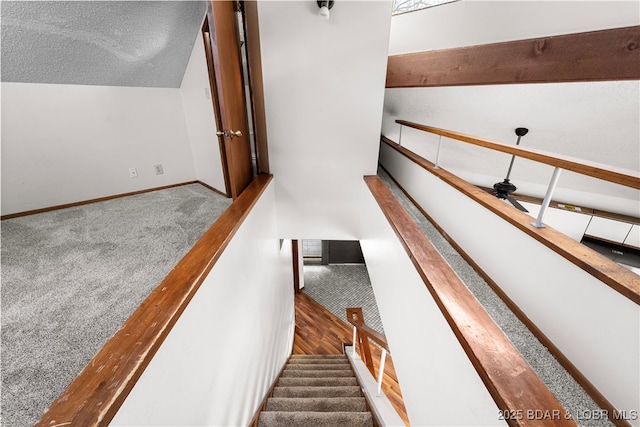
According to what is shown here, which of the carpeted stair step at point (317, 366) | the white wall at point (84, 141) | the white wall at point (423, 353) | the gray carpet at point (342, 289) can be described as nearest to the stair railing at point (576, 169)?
the white wall at point (423, 353)

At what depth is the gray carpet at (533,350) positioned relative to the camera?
73 cm

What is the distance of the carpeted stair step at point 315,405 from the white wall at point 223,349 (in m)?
0.15

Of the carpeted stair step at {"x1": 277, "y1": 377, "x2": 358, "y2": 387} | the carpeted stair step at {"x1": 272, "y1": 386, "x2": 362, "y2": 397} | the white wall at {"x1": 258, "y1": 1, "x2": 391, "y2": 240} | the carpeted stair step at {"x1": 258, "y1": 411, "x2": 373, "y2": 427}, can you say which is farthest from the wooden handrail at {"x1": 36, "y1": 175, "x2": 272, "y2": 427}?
the carpeted stair step at {"x1": 277, "y1": 377, "x2": 358, "y2": 387}

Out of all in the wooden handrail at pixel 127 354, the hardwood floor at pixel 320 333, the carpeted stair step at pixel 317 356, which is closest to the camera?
the wooden handrail at pixel 127 354

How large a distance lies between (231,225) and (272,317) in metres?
1.44

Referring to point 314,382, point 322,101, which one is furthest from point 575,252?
point 314,382

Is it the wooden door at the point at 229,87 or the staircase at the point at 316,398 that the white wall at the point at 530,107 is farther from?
the staircase at the point at 316,398

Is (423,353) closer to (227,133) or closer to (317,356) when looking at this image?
(227,133)

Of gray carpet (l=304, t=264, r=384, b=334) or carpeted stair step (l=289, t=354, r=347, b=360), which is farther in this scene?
gray carpet (l=304, t=264, r=384, b=334)

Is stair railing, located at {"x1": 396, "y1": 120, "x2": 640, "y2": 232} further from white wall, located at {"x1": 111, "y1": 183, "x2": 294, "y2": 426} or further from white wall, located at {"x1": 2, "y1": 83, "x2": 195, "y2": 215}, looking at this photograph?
white wall, located at {"x1": 2, "y1": 83, "x2": 195, "y2": 215}

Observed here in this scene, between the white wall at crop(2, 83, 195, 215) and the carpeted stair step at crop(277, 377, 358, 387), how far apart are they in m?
2.53

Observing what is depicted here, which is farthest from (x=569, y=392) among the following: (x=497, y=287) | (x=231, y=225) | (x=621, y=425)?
(x=231, y=225)

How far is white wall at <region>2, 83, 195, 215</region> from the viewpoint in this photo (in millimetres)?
1851

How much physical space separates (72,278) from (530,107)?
325cm
